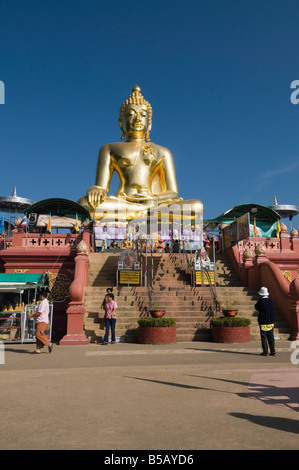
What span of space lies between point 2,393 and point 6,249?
11452 mm

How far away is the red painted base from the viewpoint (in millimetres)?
10625

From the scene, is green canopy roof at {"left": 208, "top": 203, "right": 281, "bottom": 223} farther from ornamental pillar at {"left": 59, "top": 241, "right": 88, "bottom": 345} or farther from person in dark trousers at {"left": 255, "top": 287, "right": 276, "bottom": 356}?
person in dark trousers at {"left": 255, "top": 287, "right": 276, "bottom": 356}

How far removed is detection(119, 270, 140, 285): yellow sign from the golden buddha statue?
714cm

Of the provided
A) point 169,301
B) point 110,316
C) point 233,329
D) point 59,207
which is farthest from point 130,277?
point 59,207

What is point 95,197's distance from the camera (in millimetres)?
21328

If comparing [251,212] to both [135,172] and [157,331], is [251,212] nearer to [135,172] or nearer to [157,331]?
[135,172]

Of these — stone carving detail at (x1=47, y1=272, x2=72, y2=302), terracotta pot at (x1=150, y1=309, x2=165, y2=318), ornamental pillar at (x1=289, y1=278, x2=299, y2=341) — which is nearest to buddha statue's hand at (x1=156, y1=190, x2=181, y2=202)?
stone carving detail at (x1=47, y1=272, x2=72, y2=302)

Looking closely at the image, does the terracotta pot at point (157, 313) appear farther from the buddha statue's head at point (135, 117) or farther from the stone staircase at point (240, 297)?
the buddha statue's head at point (135, 117)

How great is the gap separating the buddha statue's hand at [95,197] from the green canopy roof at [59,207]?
55.8 inches

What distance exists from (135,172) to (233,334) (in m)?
14.6

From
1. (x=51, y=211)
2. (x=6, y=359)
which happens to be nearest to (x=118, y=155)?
(x=51, y=211)

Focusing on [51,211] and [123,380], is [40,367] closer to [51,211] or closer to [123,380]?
[123,380]

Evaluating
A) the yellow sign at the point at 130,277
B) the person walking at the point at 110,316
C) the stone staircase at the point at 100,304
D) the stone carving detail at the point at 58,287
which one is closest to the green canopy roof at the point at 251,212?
the stone staircase at the point at 100,304

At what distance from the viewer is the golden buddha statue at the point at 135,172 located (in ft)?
69.8
